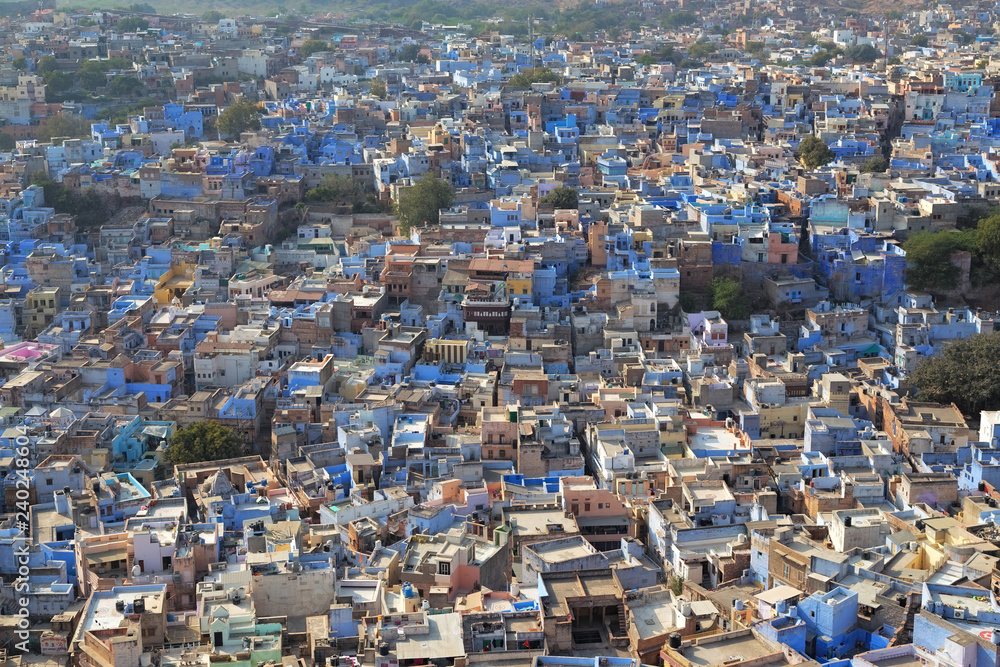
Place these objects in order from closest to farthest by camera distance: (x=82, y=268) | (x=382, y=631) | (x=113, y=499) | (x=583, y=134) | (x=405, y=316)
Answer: (x=382, y=631), (x=113, y=499), (x=405, y=316), (x=82, y=268), (x=583, y=134)

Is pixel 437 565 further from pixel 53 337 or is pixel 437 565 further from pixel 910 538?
pixel 53 337

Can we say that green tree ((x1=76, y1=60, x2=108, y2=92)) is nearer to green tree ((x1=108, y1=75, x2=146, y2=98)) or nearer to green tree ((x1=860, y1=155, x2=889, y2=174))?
green tree ((x1=108, y1=75, x2=146, y2=98))

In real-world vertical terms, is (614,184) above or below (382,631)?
above

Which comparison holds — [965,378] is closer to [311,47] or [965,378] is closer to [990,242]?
[990,242]

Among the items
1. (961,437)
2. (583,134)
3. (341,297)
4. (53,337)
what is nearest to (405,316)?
(341,297)

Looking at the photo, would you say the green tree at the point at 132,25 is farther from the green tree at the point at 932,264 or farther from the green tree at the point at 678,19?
the green tree at the point at 932,264

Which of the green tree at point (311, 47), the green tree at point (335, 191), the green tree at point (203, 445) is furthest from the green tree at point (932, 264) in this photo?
the green tree at point (311, 47)

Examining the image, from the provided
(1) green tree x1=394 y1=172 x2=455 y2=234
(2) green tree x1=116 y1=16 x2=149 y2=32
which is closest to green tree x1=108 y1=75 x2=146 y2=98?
(2) green tree x1=116 y1=16 x2=149 y2=32
